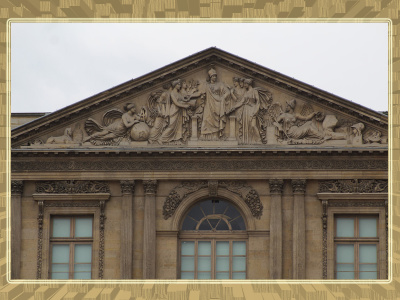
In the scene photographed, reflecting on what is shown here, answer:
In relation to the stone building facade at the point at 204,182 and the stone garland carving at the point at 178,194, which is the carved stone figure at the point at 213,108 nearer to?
the stone building facade at the point at 204,182

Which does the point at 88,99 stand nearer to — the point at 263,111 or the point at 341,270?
the point at 263,111

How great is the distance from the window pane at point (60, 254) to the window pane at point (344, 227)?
8732mm

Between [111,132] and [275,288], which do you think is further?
[111,132]

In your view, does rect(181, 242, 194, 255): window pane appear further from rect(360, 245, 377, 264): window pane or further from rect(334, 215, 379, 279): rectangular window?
rect(360, 245, 377, 264): window pane

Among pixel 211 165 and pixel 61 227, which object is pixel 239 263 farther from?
pixel 61 227

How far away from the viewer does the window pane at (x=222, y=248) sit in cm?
2612

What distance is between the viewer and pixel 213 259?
26031 millimetres

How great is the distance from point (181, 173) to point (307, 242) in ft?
15.1

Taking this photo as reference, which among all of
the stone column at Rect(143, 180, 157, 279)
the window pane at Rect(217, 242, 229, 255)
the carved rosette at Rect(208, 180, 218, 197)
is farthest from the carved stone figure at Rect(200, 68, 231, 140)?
the window pane at Rect(217, 242, 229, 255)

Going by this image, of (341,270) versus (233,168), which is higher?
(233,168)

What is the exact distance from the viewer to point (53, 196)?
26.2 meters

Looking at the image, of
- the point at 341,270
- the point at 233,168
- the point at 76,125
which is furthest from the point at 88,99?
the point at 341,270

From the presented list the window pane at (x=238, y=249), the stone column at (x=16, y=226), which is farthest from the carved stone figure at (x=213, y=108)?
the stone column at (x=16, y=226)

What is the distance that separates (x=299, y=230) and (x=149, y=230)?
15.7ft
